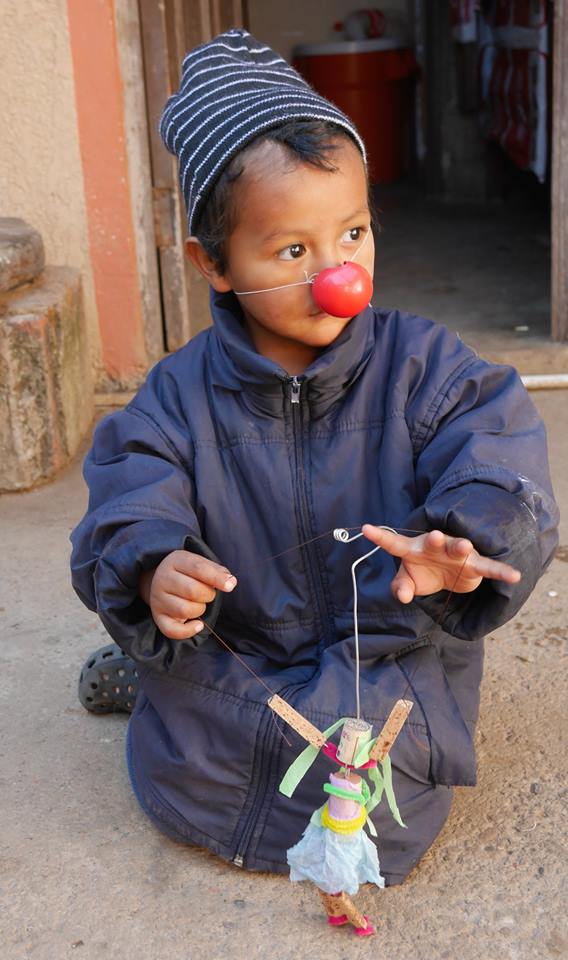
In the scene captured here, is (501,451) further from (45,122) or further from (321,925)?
(45,122)

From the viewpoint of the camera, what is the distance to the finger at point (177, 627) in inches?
64.2

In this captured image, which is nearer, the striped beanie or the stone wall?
the striped beanie

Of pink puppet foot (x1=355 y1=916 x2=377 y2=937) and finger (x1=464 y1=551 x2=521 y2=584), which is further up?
finger (x1=464 y1=551 x2=521 y2=584)

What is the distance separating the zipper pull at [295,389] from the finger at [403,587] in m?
0.38

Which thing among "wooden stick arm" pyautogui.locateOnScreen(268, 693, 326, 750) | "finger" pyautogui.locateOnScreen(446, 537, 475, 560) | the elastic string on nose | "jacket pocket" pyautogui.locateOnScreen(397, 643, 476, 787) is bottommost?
"jacket pocket" pyautogui.locateOnScreen(397, 643, 476, 787)

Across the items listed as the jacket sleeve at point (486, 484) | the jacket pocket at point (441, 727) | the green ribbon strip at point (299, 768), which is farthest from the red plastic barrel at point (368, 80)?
the green ribbon strip at point (299, 768)

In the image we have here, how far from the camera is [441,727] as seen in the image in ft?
5.71

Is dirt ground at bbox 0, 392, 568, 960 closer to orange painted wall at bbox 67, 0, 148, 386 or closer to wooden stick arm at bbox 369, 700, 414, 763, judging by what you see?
wooden stick arm at bbox 369, 700, 414, 763

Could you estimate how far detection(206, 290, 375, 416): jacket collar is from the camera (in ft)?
5.97

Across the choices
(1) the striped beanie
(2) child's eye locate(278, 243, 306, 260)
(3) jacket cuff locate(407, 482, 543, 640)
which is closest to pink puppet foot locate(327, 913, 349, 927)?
(3) jacket cuff locate(407, 482, 543, 640)

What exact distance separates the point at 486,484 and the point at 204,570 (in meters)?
0.42

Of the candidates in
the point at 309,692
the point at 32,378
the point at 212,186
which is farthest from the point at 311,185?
the point at 32,378

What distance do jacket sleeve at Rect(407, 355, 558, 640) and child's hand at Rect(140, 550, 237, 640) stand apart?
29cm

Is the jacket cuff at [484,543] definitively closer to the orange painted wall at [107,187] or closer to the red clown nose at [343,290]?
the red clown nose at [343,290]
